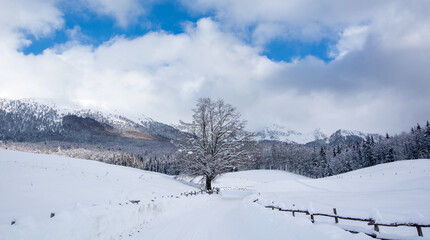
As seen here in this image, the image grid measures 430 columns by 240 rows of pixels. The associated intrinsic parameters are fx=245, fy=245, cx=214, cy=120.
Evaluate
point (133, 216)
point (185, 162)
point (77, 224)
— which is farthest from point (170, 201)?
point (185, 162)

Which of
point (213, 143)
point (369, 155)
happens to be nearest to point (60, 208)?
point (213, 143)

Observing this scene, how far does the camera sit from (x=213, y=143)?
30562mm

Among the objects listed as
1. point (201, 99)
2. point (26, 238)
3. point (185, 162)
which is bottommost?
point (26, 238)

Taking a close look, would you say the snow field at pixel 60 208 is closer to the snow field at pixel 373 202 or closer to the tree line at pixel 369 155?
the snow field at pixel 373 202

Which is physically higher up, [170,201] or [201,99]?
[201,99]

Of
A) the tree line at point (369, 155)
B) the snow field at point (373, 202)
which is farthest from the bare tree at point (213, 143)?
the tree line at point (369, 155)

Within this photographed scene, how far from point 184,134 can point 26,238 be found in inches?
910

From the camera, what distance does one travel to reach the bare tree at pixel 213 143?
94.8 ft

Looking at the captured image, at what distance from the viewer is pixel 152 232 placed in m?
10.6

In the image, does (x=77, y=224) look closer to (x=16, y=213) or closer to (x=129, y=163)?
(x=16, y=213)

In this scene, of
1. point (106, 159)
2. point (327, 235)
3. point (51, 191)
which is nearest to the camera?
point (327, 235)

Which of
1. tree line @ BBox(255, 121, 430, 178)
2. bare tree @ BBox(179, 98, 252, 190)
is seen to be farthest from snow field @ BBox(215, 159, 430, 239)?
tree line @ BBox(255, 121, 430, 178)

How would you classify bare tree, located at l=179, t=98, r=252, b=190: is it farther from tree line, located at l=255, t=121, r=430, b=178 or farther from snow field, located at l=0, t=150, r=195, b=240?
tree line, located at l=255, t=121, r=430, b=178

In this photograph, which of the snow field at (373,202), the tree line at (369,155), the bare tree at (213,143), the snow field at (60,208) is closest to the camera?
the snow field at (60,208)
